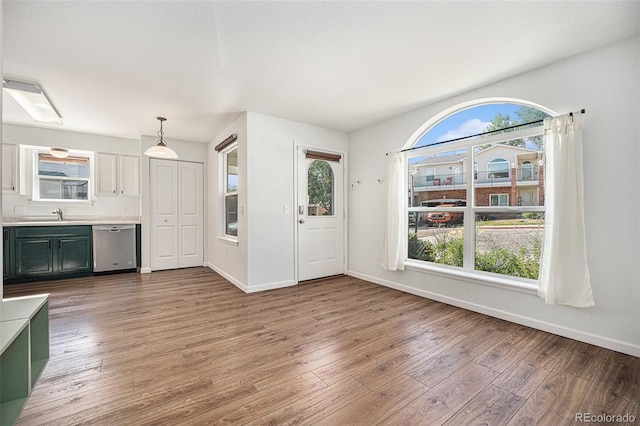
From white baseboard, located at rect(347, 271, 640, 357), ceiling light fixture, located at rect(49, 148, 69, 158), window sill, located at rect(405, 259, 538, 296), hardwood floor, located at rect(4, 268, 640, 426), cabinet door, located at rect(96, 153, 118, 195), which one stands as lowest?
hardwood floor, located at rect(4, 268, 640, 426)

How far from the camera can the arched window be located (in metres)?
2.84

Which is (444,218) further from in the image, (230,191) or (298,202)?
(230,191)

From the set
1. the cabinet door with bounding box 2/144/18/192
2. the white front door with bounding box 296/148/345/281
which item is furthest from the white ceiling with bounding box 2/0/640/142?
the cabinet door with bounding box 2/144/18/192

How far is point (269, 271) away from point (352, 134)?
8.89 ft

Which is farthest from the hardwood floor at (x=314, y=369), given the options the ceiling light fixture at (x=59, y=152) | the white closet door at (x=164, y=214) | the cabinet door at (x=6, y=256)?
the ceiling light fixture at (x=59, y=152)

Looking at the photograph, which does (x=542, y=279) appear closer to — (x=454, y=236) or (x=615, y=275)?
(x=615, y=275)

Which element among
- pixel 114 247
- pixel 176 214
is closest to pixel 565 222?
pixel 176 214

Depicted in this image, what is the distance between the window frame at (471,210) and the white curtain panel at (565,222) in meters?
0.25

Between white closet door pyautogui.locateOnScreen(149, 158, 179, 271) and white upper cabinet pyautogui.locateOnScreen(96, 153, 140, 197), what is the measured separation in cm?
50

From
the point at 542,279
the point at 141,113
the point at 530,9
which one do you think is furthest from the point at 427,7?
the point at 141,113

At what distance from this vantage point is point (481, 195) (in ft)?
10.5

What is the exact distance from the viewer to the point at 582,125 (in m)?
2.36

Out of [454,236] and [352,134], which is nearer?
[454,236]

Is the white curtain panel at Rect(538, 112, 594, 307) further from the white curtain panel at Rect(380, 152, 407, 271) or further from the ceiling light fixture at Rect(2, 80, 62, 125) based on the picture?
the ceiling light fixture at Rect(2, 80, 62, 125)
